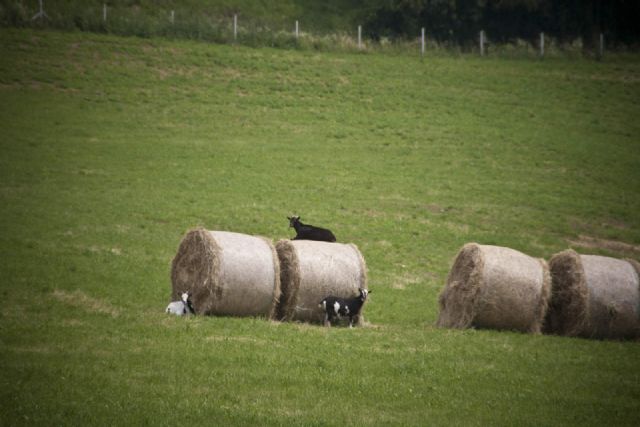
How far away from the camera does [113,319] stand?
55.8ft

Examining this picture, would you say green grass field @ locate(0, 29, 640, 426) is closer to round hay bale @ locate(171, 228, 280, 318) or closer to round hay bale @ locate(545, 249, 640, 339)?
round hay bale @ locate(545, 249, 640, 339)

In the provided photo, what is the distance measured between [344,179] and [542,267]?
19.5m

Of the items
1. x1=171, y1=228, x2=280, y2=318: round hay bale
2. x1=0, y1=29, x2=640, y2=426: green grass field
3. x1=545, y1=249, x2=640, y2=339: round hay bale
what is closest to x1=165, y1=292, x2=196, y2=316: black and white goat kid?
x1=171, y1=228, x2=280, y2=318: round hay bale

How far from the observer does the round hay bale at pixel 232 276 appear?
17594 millimetres

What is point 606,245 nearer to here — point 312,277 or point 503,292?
point 503,292

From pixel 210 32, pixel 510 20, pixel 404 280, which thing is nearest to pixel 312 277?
pixel 404 280

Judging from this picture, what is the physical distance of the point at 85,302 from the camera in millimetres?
18859

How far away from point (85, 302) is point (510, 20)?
61069 mm

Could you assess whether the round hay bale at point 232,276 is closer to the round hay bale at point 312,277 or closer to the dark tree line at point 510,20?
the round hay bale at point 312,277

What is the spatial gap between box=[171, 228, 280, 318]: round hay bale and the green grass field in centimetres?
75

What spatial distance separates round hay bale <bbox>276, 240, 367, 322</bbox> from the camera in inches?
720

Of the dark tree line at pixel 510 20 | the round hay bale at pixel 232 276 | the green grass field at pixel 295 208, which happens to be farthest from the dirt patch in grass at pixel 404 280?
the dark tree line at pixel 510 20

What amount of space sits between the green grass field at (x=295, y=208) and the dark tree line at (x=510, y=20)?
1123 centimetres

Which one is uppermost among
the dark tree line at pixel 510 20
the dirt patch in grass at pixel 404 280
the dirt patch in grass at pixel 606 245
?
the dark tree line at pixel 510 20
